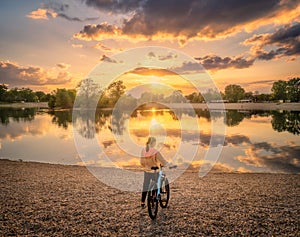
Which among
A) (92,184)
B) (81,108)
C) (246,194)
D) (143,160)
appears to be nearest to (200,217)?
(143,160)

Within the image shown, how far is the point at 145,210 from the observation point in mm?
10820

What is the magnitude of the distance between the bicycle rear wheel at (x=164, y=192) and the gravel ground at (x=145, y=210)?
300 mm

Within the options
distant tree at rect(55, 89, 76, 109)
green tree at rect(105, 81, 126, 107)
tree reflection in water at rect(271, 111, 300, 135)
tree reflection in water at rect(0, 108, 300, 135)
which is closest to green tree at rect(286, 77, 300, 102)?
tree reflection in water at rect(0, 108, 300, 135)

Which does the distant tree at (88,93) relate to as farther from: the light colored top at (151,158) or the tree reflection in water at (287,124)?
the light colored top at (151,158)

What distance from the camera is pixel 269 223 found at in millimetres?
9500

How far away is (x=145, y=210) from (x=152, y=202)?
133 cm

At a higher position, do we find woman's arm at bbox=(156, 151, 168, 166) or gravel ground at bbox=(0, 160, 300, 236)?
woman's arm at bbox=(156, 151, 168, 166)

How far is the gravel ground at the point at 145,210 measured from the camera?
9.05m

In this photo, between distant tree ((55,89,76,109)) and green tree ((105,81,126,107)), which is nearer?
green tree ((105,81,126,107))

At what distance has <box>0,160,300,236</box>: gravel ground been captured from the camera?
905 cm

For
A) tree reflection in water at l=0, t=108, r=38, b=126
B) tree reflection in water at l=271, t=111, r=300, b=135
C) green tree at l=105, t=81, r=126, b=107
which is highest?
green tree at l=105, t=81, r=126, b=107

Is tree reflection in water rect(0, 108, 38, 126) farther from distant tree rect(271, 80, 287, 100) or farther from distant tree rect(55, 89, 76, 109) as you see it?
distant tree rect(271, 80, 287, 100)

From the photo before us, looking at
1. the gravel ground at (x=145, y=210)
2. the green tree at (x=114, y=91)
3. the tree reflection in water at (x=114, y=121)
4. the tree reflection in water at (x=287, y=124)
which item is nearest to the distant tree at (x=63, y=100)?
the green tree at (x=114, y=91)

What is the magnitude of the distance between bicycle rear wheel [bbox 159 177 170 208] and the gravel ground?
A: 300mm
